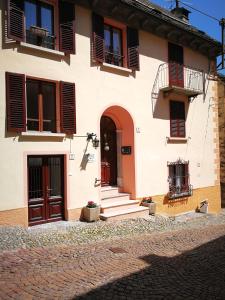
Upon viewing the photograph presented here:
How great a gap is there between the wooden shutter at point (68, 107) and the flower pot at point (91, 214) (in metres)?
2.81

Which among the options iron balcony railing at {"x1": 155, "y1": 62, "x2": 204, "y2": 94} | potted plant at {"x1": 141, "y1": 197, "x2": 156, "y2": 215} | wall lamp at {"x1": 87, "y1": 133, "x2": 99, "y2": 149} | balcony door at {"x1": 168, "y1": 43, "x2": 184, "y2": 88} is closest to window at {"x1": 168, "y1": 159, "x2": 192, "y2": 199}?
potted plant at {"x1": 141, "y1": 197, "x2": 156, "y2": 215}

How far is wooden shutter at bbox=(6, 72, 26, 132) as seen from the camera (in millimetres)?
10227

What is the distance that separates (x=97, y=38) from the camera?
503 inches

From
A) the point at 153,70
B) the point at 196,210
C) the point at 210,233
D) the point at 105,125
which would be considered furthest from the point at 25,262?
the point at 196,210

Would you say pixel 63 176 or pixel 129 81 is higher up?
pixel 129 81

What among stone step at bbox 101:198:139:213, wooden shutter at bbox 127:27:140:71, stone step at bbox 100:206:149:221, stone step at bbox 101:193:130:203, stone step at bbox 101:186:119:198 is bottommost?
stone step at bbox 100:206:149:221

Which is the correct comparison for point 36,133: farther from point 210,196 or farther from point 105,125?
point 210,196

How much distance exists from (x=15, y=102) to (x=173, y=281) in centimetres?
700

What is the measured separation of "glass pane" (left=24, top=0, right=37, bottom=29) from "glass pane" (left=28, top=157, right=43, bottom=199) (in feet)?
14.6

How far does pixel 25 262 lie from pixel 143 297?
3.04 m

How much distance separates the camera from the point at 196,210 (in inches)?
679

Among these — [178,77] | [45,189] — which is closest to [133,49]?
[178,77]

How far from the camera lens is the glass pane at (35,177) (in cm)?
1098

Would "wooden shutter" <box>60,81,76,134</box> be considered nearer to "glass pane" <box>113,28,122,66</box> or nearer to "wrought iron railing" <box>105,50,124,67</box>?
"wrought iron railing" <box>105,50,124,67</box>
